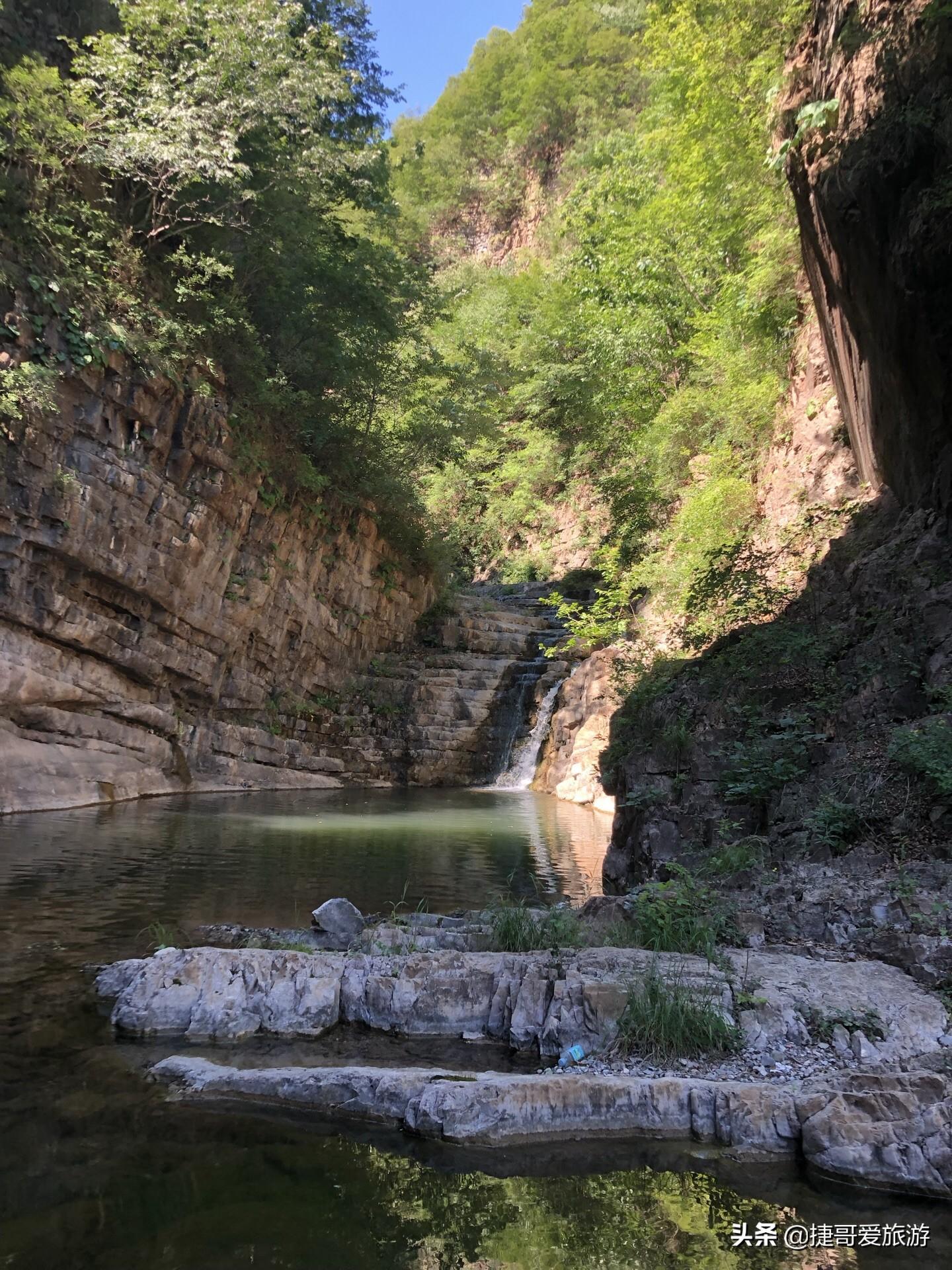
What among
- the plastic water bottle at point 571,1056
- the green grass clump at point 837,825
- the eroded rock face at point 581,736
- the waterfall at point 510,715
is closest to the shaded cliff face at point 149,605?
the waterfall at point 510,715

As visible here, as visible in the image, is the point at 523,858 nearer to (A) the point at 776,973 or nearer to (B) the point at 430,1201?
(A) the point at 776,973

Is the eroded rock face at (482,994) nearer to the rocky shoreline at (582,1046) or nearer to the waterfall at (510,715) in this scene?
the rocky shoreline at (582,1046)

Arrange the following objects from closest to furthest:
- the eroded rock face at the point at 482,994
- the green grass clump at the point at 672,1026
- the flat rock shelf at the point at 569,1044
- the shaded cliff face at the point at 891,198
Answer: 1. the flat rock shelf at the point at 569,1044
2. the green grass clump at the point at 672,1026
3. the eroded rock face at the point at 482,994
4. the shaded cliff face at the point at 891,198

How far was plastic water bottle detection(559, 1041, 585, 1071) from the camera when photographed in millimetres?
3930

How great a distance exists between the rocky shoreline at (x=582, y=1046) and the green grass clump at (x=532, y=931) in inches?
9.7

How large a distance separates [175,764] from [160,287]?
930 centimetres

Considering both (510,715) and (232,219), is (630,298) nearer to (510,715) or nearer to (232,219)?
(232,219)

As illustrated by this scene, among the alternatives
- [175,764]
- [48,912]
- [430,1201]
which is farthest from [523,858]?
[175,764]

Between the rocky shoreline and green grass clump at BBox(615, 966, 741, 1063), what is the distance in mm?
39

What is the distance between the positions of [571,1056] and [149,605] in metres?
13.5

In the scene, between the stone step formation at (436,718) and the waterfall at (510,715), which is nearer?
the stone step formation at (436,718)

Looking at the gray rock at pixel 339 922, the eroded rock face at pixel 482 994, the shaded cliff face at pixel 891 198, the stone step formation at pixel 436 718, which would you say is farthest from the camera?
the stone step formation at pixel 436 718

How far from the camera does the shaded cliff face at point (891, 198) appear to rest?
6895 mm

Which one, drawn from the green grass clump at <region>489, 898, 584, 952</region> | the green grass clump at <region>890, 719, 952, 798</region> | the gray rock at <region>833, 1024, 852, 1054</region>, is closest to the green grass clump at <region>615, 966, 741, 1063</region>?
the gray rock at <region>833, 1024, 852, 1054</region>
